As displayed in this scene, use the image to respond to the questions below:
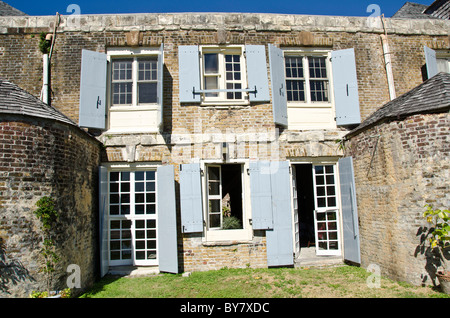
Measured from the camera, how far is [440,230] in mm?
5664

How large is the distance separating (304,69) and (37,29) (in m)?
7.42

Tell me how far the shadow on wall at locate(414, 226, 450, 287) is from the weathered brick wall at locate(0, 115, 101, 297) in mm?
6889

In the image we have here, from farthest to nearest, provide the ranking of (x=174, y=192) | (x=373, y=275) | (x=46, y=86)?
(x=46, y=86), (x=174, y=192), (x=373, y=275)

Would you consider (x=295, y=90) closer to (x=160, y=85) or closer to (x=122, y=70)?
(x=160, y=85)

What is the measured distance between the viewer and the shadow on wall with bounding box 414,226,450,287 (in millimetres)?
5840

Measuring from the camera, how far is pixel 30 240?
541 centimetres

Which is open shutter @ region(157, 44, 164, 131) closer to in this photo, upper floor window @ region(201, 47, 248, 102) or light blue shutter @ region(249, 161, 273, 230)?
upper floor window @ region(201, 47, 248, 102)

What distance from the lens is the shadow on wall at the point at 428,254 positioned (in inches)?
230

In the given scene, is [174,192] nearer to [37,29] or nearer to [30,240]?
[30,240]

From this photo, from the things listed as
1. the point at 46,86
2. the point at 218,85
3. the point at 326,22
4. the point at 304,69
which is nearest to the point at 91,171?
the point at 46,86

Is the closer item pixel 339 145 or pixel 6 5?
pixel 339 145

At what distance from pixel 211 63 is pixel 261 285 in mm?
5801

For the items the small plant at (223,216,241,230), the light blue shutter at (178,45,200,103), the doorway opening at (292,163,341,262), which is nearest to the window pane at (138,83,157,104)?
the light blue shutter at (178,45,200,103)

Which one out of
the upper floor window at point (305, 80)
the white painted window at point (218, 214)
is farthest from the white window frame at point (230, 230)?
the upper floor window at point (305, 80)
